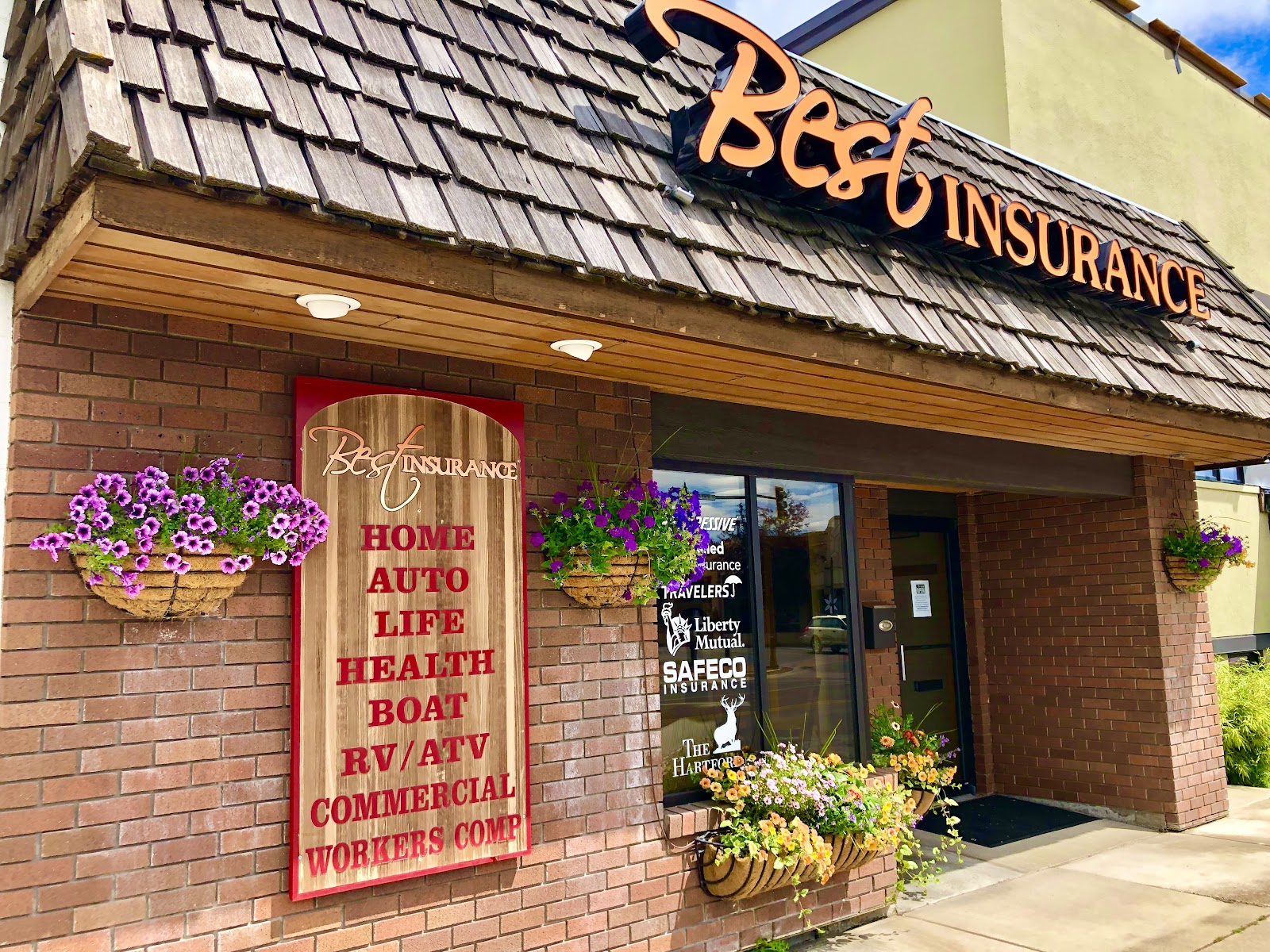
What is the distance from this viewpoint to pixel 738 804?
5102mm

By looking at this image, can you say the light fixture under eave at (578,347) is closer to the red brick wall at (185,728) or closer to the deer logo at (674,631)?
the red brick wall at (185,728)

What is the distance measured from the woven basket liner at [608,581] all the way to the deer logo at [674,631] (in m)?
0.59

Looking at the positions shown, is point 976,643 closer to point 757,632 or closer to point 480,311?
point 757,632

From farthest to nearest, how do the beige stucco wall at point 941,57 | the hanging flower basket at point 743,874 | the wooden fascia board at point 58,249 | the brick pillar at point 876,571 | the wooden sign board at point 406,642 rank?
the beige stucco wall at point 941,57 < the brick pillar at point 876,571 < the hanging flower basket at point 743,874 < the wooden sign board at point 406,642 < the wooden fascia board at point 58,249

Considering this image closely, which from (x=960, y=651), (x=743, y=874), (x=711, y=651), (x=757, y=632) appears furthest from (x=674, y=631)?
(x=960, y=651)

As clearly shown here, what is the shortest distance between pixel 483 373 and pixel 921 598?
598 cm

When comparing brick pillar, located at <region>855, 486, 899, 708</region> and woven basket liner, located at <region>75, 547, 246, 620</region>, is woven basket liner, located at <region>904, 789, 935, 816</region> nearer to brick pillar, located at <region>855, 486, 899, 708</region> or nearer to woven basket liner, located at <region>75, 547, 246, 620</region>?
brick pillar, located at <region>855, 486, 899, 708</region>

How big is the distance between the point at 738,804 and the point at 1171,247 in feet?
20.2

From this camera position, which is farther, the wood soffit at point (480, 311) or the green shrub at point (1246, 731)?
the green shrub at point (1246, 731)

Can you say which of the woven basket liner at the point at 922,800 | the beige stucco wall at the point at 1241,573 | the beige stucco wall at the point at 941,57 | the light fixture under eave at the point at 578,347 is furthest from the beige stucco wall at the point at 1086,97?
the light fixture under eave at the point at 578,347

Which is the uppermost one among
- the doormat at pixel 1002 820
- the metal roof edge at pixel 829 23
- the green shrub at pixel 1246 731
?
the metal roof edge at pixel 829 23

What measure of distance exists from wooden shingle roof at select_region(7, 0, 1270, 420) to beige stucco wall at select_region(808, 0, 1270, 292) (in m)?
4.85

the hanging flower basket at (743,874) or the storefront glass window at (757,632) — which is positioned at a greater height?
the storefront glass window at (757,632)

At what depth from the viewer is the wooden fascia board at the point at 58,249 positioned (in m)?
2.73
